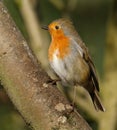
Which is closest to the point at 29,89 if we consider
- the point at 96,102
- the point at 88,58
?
the point at 88,58

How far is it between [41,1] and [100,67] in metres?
0.78

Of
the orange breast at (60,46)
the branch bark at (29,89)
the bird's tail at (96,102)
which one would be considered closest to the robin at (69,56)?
the orange breast at (60,46)

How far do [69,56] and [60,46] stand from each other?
0.09 metres

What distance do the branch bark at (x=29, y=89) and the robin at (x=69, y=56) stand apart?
2.22 ft

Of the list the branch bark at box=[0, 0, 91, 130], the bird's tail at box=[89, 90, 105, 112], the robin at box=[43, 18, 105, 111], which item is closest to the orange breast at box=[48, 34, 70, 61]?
the robin at box=[43, 18, 105, 111]

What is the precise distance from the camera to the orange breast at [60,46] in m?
2.42

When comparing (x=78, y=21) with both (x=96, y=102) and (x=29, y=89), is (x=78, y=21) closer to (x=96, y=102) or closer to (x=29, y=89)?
(x=96, y=102)

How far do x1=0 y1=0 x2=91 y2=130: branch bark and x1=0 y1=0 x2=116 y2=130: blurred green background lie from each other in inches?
48.8

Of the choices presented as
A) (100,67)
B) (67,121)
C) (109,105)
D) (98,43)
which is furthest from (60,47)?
(98,43)

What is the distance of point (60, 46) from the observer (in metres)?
2.46

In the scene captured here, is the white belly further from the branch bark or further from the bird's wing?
the branch bark

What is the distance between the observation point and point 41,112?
5.15 ft

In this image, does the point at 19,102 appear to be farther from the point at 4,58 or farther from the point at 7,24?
the point at 7,24

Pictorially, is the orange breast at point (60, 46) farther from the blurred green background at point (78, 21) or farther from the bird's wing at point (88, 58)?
the blurred green background at point (78, 21)
